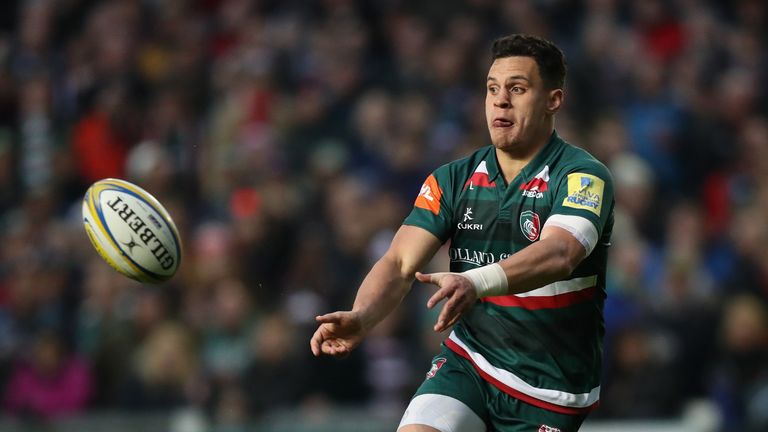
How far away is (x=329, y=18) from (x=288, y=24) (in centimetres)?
46

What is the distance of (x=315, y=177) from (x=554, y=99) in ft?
19.7

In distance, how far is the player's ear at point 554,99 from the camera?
532 centimetres

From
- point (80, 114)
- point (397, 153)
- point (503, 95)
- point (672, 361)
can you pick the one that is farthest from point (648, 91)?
point (503, 95)

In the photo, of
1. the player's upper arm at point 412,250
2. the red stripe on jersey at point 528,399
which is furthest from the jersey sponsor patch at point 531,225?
the red stripe on jersey at point 528,399

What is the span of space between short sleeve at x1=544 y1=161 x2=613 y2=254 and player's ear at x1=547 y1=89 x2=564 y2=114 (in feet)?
1.08

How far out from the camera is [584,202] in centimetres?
497

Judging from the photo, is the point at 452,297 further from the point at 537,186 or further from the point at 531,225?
the point at 537,186

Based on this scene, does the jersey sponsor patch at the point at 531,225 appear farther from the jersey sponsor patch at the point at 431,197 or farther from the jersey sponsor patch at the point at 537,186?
the jersey sponsor patch at the point at 431,197

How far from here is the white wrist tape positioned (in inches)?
176

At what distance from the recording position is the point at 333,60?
12.5 m

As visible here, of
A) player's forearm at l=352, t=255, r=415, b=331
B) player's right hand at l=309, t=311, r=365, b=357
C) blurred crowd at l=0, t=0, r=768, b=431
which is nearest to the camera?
player's right hand at l=309, t=311, r=365, b=357

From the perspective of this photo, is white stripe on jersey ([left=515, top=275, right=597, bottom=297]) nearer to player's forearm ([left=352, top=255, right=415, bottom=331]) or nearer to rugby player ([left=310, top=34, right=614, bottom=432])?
rugby player ([left=310, top=34, right=614, bottom=432])

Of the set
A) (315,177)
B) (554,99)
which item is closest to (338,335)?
(554,99)

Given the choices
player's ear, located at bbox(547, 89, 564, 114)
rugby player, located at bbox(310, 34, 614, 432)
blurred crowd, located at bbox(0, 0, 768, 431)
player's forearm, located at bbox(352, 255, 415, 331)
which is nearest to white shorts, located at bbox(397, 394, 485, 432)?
rugby player, located at bbox(310, 34, 614, 432)
